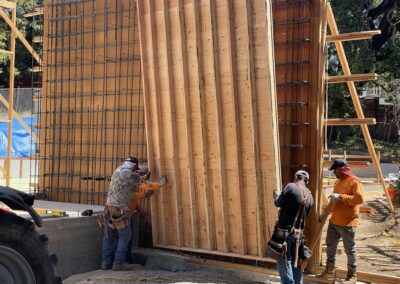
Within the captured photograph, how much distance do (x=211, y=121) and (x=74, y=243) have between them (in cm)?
282

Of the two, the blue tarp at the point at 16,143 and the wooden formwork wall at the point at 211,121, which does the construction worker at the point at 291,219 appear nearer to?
the wooden formwork wall at the point at 211,121

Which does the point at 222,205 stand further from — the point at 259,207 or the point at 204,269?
the point at 204,269

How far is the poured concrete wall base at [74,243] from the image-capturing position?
24.7 feet

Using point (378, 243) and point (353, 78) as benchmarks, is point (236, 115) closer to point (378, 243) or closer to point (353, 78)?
point (353, 78)

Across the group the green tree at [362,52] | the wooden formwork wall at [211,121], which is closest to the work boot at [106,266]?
the wooden formwork wall at [211,121]

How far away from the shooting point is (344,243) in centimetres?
698

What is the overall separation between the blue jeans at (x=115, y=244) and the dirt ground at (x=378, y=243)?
3.13m

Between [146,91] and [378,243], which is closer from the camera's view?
[146,91]

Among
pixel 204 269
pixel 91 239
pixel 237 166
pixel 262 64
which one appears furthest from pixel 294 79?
pixel 91 239

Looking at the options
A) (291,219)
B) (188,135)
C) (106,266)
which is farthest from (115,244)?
(291,219)

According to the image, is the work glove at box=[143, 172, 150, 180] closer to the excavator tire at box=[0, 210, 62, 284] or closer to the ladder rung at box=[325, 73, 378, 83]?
the ladder rung at box=[325, 73, 378, 83]

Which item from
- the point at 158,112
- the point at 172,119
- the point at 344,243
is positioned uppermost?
the point at 158,112

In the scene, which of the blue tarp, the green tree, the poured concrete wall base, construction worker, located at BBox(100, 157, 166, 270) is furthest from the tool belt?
the green tree

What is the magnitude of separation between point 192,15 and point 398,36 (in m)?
25.1
